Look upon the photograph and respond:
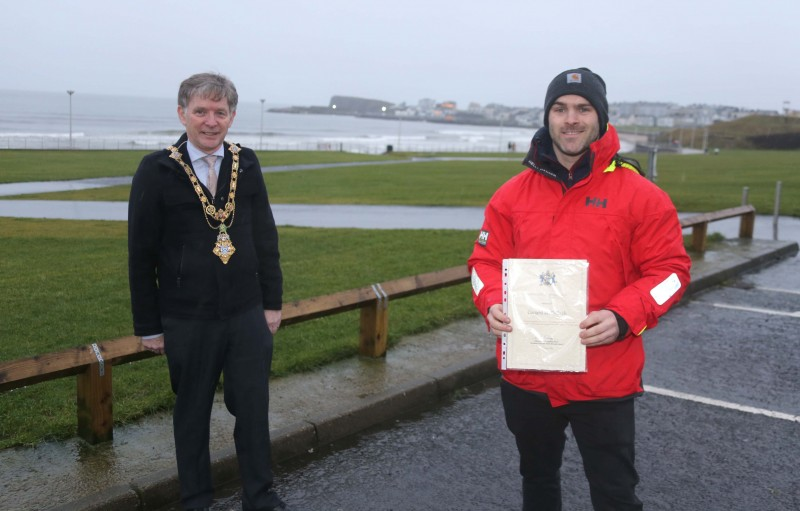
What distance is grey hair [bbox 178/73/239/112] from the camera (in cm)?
329

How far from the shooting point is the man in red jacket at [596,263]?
275 centimetres

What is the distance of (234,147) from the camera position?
353cm

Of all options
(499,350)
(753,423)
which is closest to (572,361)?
(499,350)

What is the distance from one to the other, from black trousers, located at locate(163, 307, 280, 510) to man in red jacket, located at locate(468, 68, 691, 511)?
1152mm

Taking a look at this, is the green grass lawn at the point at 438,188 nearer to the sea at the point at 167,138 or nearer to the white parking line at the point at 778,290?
the white parking line at the point at 778,290

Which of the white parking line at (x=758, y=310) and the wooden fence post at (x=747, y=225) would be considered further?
the wooden fence post at (x=747, y=225)

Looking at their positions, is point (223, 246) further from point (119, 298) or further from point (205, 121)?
point (119, 298)

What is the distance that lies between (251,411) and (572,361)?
159cm

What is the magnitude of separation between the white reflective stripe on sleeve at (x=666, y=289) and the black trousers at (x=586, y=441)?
15.7 inches

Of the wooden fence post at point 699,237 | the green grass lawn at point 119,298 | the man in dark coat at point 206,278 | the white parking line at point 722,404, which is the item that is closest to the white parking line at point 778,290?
the wooden fence post at point 699,237

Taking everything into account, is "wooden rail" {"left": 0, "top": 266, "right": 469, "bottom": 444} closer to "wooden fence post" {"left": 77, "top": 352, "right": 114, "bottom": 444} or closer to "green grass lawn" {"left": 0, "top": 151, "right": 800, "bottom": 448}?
"wooden fence post" {"left": 77, "top": 352, "right": 114, "bottom": 444}

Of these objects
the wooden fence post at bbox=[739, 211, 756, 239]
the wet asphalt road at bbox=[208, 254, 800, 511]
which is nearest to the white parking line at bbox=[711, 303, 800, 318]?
the wet asphalt road at bbox=[208, 254, 800, 511]

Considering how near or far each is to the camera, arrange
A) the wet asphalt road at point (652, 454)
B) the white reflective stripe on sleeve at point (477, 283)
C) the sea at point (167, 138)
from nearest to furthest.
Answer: the white reflective stripe on sleeve at point (477, 283)
the wet asphalt road at point (652, 454)
the sea at point (167, 138)

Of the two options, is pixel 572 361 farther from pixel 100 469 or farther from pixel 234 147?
pixel 100 469
